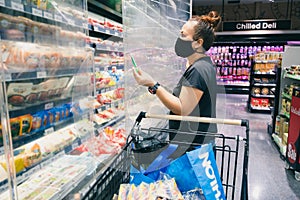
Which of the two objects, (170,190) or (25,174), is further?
(25,174)

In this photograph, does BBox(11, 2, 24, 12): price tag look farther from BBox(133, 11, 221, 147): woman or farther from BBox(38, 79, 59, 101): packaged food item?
BBox(133, 11, 221, 147): woman

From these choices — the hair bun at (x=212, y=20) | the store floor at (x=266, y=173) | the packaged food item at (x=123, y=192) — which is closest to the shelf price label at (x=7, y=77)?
the packaged food item at (x=123, y=192)

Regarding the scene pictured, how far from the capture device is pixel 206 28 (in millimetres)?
1494

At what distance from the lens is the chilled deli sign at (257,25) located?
9553mm

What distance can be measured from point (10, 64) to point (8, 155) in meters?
0.39

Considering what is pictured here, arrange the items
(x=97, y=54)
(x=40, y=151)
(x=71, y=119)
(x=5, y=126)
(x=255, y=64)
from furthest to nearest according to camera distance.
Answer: (x=255, y=64) → (x=97, y=54) → (x=71, y=119) → (x=40, y=151) → (x=5, y=126)

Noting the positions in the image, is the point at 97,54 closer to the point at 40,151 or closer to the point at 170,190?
the point at 40,151

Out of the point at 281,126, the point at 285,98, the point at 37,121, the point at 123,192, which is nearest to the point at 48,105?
the point at 37,121

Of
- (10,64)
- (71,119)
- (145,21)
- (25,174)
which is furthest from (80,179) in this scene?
(145,21)

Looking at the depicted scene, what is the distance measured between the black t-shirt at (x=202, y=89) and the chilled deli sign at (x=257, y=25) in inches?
380

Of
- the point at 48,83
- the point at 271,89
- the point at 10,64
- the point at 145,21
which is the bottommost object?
the point at 271,89

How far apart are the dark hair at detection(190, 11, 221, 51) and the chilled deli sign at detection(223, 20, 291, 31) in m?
9.47

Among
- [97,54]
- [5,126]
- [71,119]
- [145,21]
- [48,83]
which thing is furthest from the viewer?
[97,54]

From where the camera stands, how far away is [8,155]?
35.8 inches
